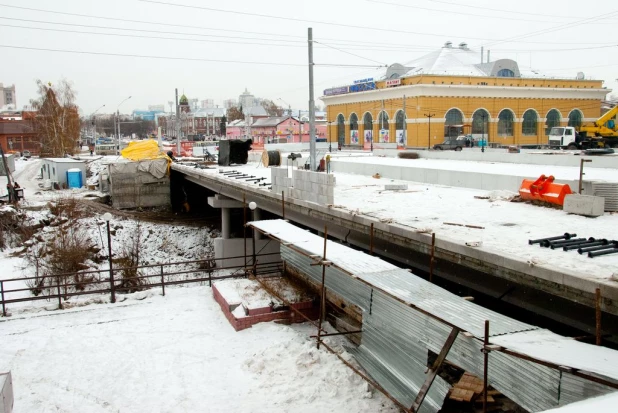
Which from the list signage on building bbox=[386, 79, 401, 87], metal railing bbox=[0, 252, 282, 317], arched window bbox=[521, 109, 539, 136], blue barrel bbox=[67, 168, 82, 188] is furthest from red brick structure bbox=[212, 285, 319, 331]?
arched window bbox=[521, 109, 539, 136]

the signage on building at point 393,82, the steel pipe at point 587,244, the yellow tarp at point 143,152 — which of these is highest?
the signage on building at point 393,82

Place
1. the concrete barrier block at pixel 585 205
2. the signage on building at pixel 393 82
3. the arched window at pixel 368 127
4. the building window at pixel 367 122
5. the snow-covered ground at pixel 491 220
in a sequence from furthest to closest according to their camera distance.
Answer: the building window at pixel 367 122, the arched window at pixel 368 127, the signage on building at pixel 393 82, the concrete barrier block at pixel 585 205, the snow-covered ground at pixel 491 220

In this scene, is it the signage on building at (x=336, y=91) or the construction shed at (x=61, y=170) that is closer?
the construction shed at (x=61, y=170)

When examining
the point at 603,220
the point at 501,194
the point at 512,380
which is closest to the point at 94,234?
the point at 501,194

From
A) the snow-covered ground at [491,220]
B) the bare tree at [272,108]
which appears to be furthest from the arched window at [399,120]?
the bare tree at [272,108]

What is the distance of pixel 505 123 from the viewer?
53875mm

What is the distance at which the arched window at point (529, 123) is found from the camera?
54.3m

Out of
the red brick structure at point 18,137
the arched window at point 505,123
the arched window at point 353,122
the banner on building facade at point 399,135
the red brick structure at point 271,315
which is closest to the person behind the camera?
the red brick structure at point 271,315

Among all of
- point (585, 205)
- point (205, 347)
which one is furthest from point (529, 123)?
point (205, 347)

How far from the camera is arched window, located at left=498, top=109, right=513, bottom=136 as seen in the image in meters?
53.7

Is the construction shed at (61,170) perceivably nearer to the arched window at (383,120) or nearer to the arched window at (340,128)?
the arched window at (383,120)

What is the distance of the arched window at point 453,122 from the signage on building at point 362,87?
8.41m

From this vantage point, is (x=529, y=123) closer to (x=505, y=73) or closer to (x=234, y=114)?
(x=505, y=73)

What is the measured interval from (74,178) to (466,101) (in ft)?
120
